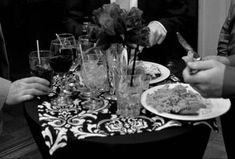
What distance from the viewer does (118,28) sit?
4.94 ft

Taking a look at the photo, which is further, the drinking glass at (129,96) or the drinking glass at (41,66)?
the drinking glass at (41,66)

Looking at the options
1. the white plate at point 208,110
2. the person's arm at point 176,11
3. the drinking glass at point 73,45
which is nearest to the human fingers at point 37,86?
the drinking glass at point 73,45

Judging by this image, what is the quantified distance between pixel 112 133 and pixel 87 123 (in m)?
0.13

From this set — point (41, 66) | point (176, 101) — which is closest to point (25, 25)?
point (41, 66)

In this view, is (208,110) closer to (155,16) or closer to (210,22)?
(155,16)

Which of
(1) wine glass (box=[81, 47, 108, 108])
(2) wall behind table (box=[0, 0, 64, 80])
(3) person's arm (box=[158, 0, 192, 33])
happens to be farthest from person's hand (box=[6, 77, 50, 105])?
(2) wall behind table (box=[0, 0, 64, 80])

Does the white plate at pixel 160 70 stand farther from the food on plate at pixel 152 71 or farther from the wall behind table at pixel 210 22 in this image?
the wall behind table at pixel 210 22

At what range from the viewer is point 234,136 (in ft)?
6.60

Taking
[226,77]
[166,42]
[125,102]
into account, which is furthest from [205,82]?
[166,42]

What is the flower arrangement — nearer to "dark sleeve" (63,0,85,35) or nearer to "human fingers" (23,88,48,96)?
"human fingers" (23,88,48,96)

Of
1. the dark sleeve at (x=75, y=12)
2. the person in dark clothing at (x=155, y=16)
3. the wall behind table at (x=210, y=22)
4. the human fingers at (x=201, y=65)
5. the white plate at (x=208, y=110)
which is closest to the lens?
the human fingers at (x=201, y=65)

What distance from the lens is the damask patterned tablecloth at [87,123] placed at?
4.50ft

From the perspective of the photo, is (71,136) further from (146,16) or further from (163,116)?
(146,16)

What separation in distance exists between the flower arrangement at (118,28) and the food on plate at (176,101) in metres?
0.24
